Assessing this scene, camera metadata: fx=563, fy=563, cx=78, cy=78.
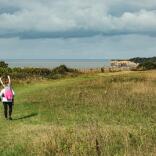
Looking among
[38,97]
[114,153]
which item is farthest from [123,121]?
[38,97]

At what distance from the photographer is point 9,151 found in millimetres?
15445

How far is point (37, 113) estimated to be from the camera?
25.5m

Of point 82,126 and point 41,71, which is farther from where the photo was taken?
point 41,71

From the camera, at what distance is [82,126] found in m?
19.0

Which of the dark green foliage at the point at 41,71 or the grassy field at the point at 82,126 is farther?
the dark green foliage at the point at 41,71

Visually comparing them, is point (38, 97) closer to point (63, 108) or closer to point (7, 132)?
point (63, 108)

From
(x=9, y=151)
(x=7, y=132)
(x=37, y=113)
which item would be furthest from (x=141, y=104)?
(x=9, y=151)

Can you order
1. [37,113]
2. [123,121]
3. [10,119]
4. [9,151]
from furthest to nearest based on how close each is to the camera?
[37,113], [10,119], [123,121], [9,151]

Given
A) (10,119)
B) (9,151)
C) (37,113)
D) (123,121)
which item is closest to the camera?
(9,151)

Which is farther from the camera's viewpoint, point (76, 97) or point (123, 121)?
point (76, 97)

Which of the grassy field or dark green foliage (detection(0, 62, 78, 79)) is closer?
the grassy field

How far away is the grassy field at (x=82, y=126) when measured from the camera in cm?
1472

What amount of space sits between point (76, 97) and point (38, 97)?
295 cm

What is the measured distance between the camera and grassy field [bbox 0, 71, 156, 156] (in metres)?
14.7
